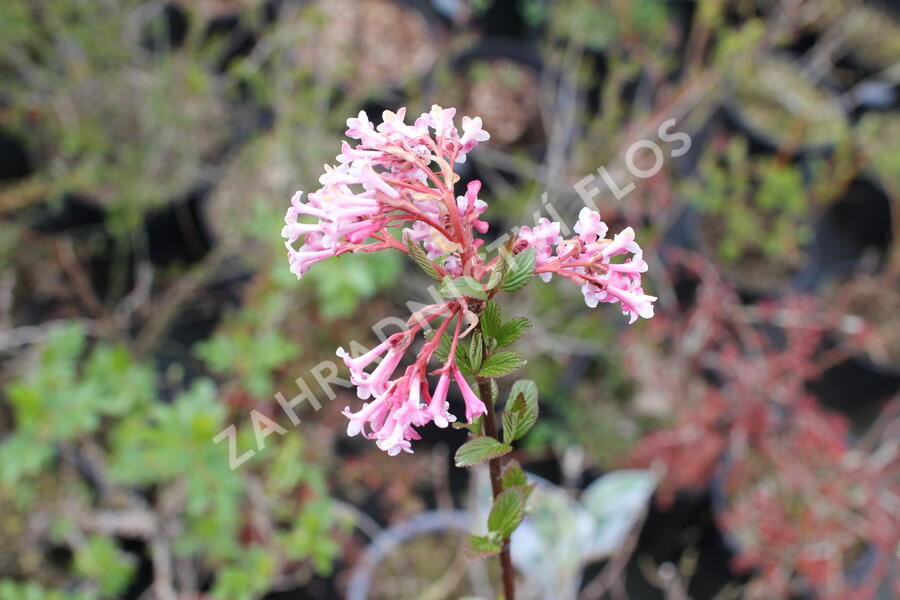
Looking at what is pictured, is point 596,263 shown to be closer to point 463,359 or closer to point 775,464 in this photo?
point 463,359

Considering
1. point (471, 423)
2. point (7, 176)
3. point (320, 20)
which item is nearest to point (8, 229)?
point (7, 176)

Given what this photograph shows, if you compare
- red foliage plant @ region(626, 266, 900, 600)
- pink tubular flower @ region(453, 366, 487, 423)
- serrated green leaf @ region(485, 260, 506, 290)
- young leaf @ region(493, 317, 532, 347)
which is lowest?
red foliage plant @ region(626, 266, 900, 600)

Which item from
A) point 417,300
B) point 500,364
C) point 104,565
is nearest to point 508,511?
point 500,364

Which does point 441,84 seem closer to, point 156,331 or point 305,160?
point 305,160

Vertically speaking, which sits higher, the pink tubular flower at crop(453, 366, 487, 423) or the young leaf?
the young leaf

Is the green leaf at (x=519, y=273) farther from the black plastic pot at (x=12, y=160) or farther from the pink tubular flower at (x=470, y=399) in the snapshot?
the black plastic pot at (x=12, y=160)

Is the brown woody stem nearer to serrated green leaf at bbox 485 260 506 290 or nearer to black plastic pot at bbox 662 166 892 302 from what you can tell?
serrated green leaf at bbox 485 260 506 290

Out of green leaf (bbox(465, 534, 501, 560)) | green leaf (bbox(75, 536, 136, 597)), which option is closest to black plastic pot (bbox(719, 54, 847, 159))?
green leaf (bbox(465, 534, 501, 560))
